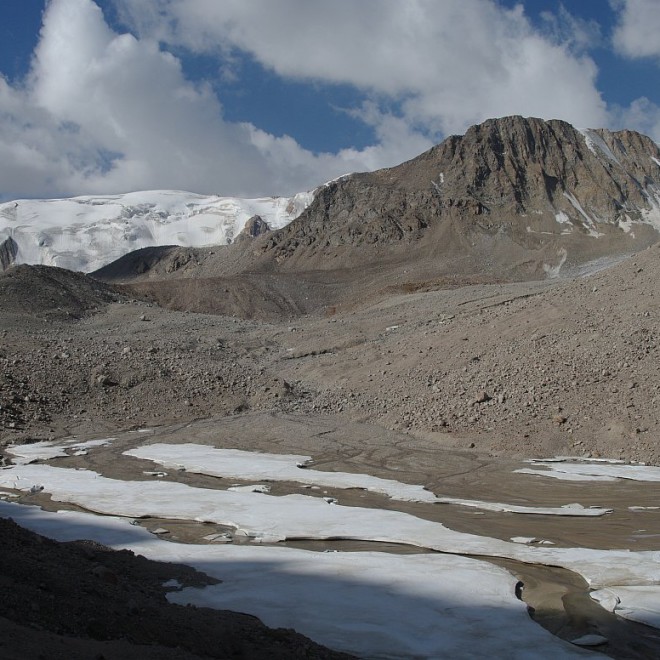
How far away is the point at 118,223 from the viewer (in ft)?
489

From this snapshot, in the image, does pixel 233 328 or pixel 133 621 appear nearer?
pixel 133 621

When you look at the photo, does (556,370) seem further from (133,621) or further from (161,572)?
(133,621)

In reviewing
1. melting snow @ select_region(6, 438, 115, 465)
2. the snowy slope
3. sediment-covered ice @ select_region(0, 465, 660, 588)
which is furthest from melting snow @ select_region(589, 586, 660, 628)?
the snowy slope

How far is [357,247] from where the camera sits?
255 feet

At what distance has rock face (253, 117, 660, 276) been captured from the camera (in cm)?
7544

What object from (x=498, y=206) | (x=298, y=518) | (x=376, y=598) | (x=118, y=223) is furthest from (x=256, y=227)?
(x=376, y=598)

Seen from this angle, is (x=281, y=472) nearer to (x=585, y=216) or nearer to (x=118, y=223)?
(x=585, y=216)

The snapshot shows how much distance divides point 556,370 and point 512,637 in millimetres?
12740

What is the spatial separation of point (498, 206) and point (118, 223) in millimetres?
89464

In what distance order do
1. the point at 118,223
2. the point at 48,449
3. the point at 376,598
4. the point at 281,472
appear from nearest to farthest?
the point at 376,598 < the point at 281,472 < the point at 48,449 < the point at 118,223

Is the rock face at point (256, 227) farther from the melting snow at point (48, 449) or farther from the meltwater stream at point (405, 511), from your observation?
the meltwater stream at point (405, 511)

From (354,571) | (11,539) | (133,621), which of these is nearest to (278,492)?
(354,571)

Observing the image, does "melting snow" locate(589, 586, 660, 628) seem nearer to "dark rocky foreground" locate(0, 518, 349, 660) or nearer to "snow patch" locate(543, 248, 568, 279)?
"dark rocky foreground" locate(0, 518, 349, 660)

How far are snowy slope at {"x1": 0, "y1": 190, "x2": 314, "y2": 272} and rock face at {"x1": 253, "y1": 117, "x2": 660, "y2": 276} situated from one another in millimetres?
58507
